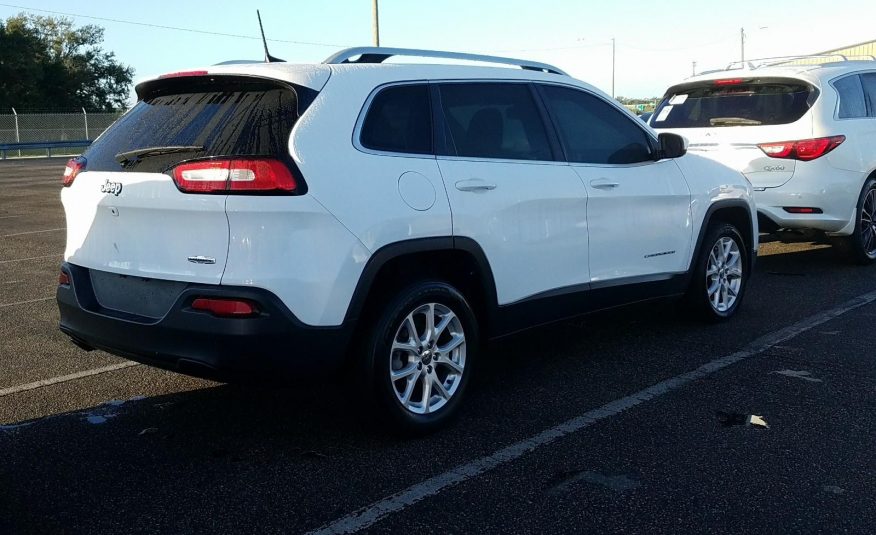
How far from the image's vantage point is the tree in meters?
54.6

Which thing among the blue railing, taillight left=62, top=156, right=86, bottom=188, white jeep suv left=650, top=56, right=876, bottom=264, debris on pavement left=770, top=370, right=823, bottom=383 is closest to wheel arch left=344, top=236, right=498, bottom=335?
taillight left=62, top=156, right=86, bottom=188

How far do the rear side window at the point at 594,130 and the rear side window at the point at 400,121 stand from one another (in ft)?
3.42

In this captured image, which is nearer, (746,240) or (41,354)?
(41,354)

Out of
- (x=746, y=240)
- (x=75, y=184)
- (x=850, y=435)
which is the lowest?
(x=850, y=435)

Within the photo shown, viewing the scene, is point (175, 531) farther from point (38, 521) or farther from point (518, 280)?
point (518, 280)

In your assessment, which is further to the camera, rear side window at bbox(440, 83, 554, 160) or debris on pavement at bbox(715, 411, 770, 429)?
rear side window at bbox(440, 83, 554, 160)

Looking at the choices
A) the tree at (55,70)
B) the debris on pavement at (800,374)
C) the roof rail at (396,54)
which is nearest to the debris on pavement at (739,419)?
the debris on pavement at (800,374)

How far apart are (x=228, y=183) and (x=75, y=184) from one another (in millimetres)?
1116

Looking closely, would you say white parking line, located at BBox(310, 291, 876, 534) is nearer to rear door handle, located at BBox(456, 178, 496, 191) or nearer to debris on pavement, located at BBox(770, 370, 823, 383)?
debris on pavement, located at BBox(770, 370, 823, 383)

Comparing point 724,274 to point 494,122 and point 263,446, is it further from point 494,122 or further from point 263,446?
point 263,446

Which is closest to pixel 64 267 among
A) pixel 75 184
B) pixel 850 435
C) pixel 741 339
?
pixel 75 184

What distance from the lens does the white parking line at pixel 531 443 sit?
342 centimetres

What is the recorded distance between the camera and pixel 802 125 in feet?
26.7

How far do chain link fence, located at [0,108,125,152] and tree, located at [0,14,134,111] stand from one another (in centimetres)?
1399
